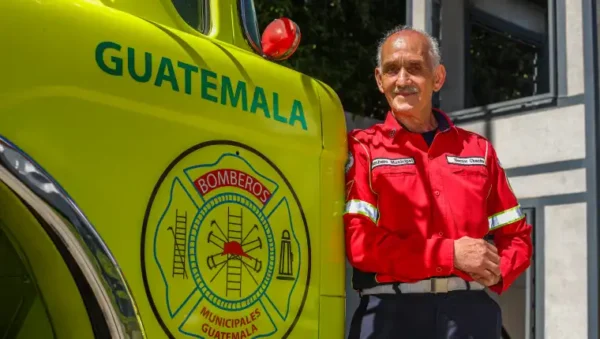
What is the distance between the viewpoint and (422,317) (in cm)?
237

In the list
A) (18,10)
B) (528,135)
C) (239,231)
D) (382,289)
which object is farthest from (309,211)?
(528,135)

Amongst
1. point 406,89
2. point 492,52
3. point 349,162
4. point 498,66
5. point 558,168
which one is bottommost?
point 349,162

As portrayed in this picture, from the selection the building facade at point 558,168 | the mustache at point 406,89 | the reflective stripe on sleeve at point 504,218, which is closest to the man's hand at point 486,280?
the reflective stripe on sleeve at point 504,218

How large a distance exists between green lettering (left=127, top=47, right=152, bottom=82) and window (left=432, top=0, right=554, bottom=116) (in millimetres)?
5767

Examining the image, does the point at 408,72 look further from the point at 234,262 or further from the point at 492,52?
the point at 492,52

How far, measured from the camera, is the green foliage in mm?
9125

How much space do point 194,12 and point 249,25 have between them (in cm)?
19

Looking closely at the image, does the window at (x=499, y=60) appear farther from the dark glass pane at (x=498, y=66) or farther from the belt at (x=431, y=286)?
the belt at (x=431, y=286)

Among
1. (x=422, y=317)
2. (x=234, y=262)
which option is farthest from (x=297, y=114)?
(x=422, y=317)

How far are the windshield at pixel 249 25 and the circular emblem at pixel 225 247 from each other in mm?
429

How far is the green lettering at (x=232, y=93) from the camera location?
6.41 feet

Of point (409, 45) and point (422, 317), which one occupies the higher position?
point (409, 45)

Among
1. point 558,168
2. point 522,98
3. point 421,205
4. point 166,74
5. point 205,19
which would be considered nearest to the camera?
point 166,74

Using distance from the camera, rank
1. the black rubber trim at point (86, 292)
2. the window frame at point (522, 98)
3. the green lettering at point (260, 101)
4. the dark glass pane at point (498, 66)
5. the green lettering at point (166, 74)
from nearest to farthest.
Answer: the black rubber trim at point (86, 292)
the green lettering at point (166, 74)
the green lettering at point (260, 101)
the window frame at point (522, 98)
the dark glass pane at point (498, 66)
